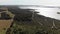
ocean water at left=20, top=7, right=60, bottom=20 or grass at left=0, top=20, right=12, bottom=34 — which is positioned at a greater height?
ocean water at left=20, top=7, right=60, bottom=20

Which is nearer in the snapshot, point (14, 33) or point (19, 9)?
point (14, 33)

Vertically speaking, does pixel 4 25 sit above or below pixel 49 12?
below

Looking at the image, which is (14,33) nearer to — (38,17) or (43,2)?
(38,17)

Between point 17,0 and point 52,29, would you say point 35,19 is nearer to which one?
Result: point 52,29

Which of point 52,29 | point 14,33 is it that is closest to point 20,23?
point 14,33

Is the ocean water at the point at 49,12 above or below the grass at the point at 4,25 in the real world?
above

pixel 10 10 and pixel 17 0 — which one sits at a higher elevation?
pixel 17 0

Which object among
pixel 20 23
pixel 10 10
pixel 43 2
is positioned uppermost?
pixel 43 2

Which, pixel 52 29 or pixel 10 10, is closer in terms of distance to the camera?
pixel 52 29

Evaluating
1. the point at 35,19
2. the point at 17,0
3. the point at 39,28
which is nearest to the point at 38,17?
the point at 35,19
